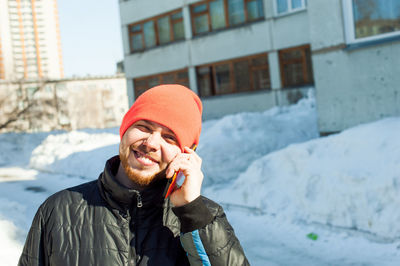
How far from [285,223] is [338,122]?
3.36m

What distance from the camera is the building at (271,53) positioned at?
27.2 ft

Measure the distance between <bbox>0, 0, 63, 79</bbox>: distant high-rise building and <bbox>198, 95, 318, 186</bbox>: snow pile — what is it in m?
112

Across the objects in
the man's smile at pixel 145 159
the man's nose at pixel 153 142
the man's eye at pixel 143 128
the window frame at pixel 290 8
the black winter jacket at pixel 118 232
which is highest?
the window frame at pixel 290 8

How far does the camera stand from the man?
1810 millimetres

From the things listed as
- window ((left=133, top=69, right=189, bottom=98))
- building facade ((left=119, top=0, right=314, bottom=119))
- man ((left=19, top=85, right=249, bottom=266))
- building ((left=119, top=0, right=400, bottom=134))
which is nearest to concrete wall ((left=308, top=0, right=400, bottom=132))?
building ((left=119, top=0, right=400, bottom=134))

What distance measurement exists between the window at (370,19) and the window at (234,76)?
1087cm

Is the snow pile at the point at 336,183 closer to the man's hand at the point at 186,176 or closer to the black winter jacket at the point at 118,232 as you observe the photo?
the black winter jacket at the point at 118,232

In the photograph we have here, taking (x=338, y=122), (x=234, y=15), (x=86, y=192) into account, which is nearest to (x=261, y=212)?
(x=338, y=122)

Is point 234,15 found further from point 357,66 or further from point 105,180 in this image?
point 105,180

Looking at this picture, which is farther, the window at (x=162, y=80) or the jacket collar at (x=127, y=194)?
the window at (x=162, y=80)

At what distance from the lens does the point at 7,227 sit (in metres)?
6.03

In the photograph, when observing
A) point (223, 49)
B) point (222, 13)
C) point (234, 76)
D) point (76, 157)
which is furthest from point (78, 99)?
point (76, 157)

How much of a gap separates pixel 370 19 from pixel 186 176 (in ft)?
25.3

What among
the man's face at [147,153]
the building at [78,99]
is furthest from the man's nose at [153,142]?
the building at [78,99]
